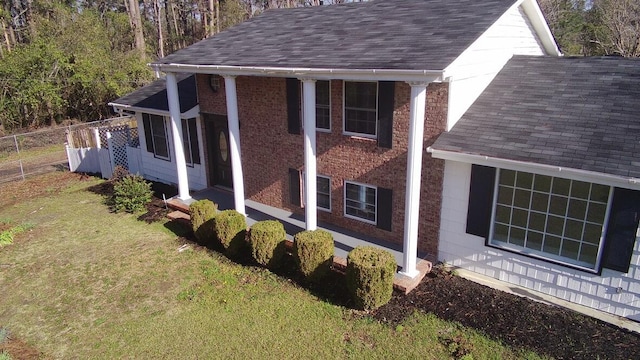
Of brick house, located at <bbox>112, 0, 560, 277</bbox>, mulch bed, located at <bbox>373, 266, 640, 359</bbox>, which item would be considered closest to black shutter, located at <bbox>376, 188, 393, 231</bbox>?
brick house, located at <bbox>112, 0, 560, 277</bbox>

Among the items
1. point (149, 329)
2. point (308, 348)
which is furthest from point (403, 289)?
point (149, 329)

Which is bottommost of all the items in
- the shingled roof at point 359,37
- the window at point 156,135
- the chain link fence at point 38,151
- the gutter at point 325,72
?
the chain link fence at point 38,151

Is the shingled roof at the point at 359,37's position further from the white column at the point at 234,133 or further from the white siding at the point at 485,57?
the white column at the point at 234,133

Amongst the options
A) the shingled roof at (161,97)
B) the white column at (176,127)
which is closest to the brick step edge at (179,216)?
the white column at (176,127)

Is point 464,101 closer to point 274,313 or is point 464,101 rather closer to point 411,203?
point 411,203

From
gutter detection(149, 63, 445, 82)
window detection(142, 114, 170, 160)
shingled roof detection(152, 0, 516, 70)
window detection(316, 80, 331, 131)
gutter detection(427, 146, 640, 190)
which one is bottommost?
window detection(142, 114, 170, 160)

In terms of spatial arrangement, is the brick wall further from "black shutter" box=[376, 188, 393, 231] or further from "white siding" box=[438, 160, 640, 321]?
"white siding" box=[438, 160, 640, 321]
